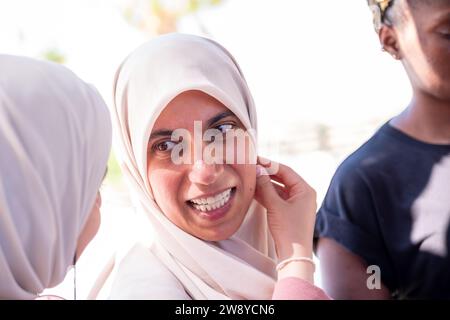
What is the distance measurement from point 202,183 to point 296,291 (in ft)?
0.83

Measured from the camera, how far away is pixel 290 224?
1.30m

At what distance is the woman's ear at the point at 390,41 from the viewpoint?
4.55ft

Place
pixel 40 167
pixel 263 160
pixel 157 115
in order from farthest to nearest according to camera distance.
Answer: pixel 263 160, pixel 157 115, pixel 40 167

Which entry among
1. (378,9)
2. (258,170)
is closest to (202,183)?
(258,170)

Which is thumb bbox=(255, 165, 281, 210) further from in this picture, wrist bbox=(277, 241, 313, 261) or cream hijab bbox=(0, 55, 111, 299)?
cream hijab bbox=(0, 55, 111, 299)

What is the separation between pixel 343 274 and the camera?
1.37 metres

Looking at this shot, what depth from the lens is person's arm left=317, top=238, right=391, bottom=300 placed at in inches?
53.2

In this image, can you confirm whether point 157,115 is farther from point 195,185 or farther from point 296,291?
point 296,291

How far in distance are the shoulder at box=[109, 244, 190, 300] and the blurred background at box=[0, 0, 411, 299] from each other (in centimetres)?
30

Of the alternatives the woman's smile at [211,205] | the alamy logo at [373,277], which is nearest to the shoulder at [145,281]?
the woman's smile at [211,205]

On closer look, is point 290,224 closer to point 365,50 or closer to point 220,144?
point 220,144

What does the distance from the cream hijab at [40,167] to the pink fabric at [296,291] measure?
0.37 metres

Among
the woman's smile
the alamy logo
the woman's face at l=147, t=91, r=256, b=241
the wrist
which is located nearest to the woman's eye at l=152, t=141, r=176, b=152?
the woman's face at l=147, t=91, r=256, b=241

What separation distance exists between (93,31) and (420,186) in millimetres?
706
